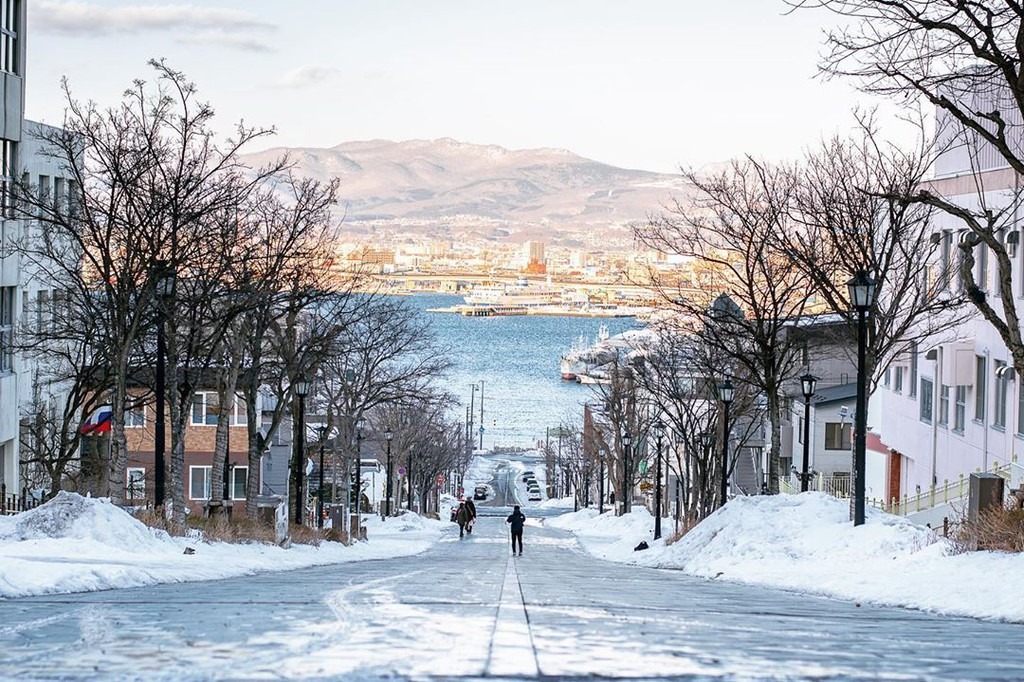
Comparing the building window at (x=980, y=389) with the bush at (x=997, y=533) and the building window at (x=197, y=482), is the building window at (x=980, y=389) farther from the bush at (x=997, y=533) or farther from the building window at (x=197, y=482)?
the building window at (x=197, y=482)

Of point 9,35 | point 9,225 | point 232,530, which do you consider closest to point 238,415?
point 9,225

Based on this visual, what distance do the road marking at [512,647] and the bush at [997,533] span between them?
6.69 meters

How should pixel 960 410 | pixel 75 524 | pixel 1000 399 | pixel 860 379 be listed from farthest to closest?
pixel 960 410 → pixel 1000 399 → pixel 860 379 → pixel 75 524

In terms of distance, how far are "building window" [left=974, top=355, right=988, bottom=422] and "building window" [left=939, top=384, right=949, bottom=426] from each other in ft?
10.4

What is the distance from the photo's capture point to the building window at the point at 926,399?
42.0m

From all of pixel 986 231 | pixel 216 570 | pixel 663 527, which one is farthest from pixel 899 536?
pixel 663 527

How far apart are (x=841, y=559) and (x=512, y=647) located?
1247 cm

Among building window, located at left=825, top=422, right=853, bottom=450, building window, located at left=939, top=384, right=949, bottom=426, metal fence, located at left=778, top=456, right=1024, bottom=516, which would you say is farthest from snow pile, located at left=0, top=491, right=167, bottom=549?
building window, located at left=825, top=422, right=853, bottom=450

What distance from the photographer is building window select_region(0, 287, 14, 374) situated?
32.3m

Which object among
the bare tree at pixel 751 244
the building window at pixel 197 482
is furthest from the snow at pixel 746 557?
the building window at pixel 197 482

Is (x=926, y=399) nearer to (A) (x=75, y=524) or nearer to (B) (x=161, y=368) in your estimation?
(B) (x=161, y=368)

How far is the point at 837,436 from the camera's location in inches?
2516

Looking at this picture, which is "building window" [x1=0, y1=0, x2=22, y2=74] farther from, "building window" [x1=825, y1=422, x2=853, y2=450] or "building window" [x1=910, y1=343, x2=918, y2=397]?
"building window" [x1=825, y1=422, x2=853, y2=450]

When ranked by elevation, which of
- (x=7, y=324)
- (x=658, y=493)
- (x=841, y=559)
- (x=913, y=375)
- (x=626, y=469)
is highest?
(x=7, y=324)
